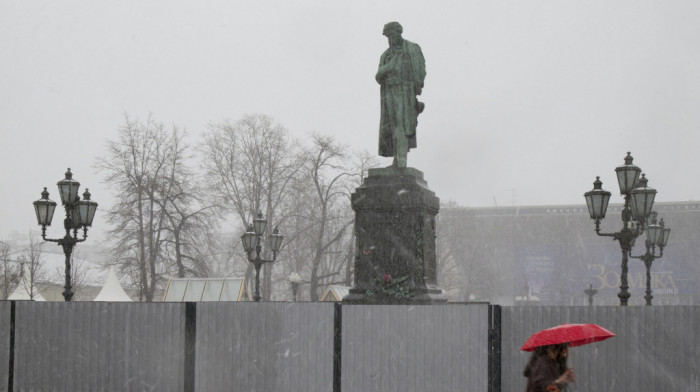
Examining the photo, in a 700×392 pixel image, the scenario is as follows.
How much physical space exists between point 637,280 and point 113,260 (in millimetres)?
57262

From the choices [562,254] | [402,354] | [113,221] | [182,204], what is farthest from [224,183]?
[562,254]

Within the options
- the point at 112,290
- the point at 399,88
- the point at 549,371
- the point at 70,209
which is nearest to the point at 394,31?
the point at 399,88

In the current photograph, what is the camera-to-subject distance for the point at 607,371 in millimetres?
8836

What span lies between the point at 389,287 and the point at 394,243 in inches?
26.1

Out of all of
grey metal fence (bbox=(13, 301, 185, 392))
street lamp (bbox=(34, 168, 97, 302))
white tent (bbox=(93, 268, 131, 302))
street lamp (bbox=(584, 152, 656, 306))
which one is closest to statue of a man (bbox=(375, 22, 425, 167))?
street lamp (bbox=(584, 152, 656, 306))

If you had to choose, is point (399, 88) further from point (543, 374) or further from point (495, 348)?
point (543, 374)

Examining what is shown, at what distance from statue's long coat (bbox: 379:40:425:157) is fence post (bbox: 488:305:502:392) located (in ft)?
14.9

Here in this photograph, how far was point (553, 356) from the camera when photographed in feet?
17.7

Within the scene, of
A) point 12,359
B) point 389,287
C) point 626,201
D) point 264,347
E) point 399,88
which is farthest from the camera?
point 626,201

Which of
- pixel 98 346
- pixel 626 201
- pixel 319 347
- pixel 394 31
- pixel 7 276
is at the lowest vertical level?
pixel 7 276

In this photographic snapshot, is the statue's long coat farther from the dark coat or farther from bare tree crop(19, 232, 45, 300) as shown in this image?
bare tree crop(19, 232, 45, 300)

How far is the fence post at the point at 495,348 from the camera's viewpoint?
909 cm

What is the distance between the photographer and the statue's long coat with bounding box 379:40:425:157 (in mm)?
13188

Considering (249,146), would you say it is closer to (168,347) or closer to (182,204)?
(182,204)
